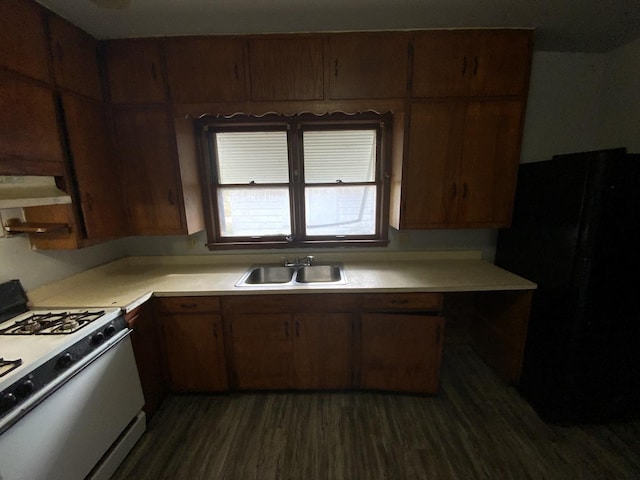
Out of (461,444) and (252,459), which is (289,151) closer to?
(252,459)

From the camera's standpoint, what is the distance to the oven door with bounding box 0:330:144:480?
1030 millimetres

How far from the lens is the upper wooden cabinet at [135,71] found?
1.77 metres

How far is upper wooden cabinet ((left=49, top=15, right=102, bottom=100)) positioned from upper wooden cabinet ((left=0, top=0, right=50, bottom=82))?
0.19ft

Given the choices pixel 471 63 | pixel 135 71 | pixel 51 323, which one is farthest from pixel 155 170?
pixel 471 63

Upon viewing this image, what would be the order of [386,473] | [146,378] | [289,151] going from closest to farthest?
[386,473] < [146,378] < [289,151]

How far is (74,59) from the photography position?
1599 millimetres

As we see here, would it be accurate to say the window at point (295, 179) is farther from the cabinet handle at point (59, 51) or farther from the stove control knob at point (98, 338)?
the stove control knob at point (98, 338)

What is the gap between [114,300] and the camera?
1640 millimetres

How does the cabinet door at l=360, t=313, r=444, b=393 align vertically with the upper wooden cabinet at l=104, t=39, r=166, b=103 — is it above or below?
below

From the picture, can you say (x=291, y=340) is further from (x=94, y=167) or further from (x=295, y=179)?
(x=94, y=167)

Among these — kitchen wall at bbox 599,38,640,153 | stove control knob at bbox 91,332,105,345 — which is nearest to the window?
stove control knob at bbox 91,332,105,345

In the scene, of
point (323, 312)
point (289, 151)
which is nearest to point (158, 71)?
point (289, 151)

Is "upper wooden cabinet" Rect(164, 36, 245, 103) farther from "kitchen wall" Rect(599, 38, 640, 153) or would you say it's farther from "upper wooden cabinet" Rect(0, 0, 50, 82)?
"kitchen wall" Rect(599, 38, 640, 153)

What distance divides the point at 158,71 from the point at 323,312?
6.57 feet
